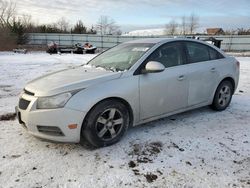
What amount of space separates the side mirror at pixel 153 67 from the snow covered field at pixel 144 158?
99 cm

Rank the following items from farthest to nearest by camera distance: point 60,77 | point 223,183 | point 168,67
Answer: point 168,67
point 60,77
point 223,183

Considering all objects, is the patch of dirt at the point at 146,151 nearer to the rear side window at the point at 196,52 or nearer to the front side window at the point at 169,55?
the front side window at the point at 169,55

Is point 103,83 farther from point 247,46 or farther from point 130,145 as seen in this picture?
point 247,46

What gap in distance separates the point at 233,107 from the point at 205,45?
1494 mm

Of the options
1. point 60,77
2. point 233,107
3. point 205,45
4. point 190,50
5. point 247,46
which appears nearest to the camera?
point 60,77

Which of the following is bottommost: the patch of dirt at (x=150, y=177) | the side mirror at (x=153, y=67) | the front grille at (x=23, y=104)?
the patch of dirt at (x=150, y=177)

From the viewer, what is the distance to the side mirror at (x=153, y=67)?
3.92 metres

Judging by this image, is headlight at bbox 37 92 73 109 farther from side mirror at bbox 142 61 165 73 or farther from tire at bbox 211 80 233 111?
tire at bbox 211 80 233 111

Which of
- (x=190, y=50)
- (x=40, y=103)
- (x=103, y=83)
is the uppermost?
(x=190, y=50)

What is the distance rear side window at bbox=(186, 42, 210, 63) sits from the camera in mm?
4742

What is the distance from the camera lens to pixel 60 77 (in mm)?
3996

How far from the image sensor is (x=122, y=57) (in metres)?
4.50

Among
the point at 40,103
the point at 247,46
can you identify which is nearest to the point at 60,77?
the point at 40,103

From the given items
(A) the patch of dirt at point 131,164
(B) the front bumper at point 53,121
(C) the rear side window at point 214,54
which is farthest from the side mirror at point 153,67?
(C) the rear side window at point 214,54
